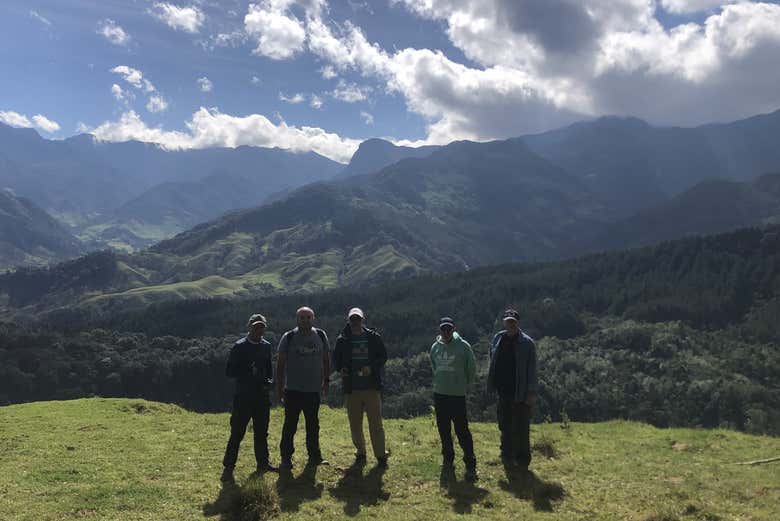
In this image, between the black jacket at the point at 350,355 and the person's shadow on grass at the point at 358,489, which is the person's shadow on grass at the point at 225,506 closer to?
the person's shadow on grass at the point at 358,489

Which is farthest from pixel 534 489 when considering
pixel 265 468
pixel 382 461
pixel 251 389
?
pixel 251 389

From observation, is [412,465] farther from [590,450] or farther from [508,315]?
[590,450]

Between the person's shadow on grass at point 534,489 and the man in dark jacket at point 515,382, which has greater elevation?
the man in dark jacket at point 515,382

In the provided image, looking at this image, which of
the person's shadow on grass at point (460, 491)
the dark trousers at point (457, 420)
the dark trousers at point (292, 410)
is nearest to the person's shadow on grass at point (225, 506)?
the dark trousers at point (292, 410)

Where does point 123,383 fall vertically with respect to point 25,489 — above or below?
below

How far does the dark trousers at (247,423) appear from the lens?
13.3 metres

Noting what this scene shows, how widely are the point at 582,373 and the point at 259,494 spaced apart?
15935 cm

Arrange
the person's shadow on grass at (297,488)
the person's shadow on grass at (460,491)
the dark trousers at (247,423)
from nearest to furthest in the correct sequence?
the person's shadow on grass at (297,488), the person's shadow on grass at (460,491), the dark trousers at (247,423)

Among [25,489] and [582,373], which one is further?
[582,373]

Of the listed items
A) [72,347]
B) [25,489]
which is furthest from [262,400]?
[72,347]

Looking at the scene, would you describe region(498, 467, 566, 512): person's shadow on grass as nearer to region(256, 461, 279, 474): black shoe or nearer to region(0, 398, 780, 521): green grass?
region(0, 398, 780, 521): green grass

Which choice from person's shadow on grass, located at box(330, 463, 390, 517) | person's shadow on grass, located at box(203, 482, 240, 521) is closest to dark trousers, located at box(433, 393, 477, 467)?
person's shadow on grass, located at box(330, 463, 390, 517)

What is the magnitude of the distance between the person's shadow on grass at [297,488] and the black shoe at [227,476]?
117 centimetres

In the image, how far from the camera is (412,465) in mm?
14398
